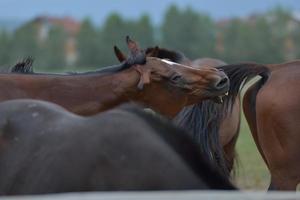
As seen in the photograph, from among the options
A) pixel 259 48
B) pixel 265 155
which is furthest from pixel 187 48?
pixel 265 155

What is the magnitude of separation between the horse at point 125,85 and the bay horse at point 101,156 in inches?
71.4

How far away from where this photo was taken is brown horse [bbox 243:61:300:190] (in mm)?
7508

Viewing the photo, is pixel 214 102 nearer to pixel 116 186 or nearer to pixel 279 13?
pixel 116 186

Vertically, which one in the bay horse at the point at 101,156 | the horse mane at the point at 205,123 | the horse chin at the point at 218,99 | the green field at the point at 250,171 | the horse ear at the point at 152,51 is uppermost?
the bay horse at the point at 101,156

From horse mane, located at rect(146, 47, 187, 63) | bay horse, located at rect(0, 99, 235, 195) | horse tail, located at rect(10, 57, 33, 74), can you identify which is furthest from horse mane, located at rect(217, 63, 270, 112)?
bay horse, located at rect(0, 99, 235, 195)

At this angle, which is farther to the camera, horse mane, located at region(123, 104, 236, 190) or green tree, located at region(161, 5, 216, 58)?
green tree, located at region(161, 5, 216, 58)

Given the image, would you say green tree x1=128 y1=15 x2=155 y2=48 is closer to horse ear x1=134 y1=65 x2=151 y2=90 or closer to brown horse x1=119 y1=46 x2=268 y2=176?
brown horse x1=119 y1=46 x2=268 y2=176

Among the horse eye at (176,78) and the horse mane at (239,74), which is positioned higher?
the horse eye at (176,78)

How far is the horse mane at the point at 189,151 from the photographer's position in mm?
4191

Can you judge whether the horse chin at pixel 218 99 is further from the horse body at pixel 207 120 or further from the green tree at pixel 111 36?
the green tree at pixel 111 36

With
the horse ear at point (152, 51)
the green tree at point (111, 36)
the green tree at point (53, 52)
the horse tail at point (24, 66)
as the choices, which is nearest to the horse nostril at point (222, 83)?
the horse ear at point (152, 51)

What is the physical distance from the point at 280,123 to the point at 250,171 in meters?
4.55

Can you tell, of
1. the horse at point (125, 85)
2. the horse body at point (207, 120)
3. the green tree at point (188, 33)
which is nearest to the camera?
the horse at point (125, 85)

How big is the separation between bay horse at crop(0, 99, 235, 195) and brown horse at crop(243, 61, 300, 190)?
3151 millimetres
